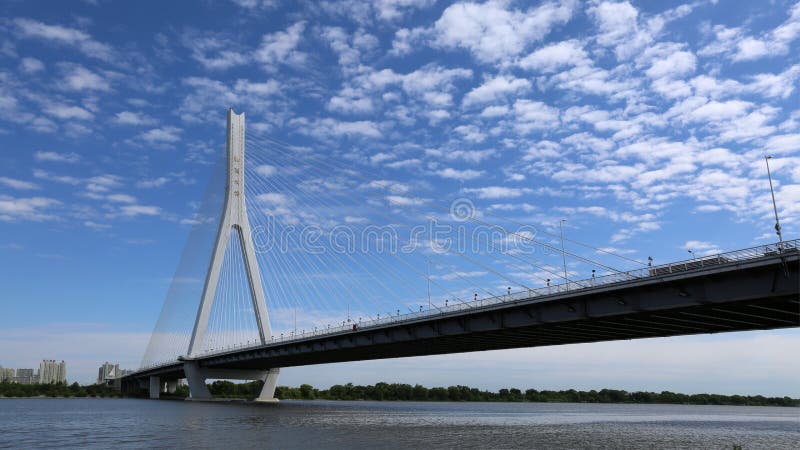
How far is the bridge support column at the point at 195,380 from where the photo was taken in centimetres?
9081

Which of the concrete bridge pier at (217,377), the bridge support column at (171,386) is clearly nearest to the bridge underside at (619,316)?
the concrete bridge pier at (217,377)

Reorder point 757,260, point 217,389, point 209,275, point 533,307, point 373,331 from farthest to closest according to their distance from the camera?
1. point 217,389
2. point 209,275
3. point 373,331
4. point 533,307
5. point 757,260

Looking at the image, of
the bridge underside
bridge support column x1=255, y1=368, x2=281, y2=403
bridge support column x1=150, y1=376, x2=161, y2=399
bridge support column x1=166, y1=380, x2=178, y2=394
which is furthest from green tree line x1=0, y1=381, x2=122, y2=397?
the bridge underside

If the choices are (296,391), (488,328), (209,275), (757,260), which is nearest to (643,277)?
(757,260)

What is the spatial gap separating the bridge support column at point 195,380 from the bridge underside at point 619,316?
32286 mm

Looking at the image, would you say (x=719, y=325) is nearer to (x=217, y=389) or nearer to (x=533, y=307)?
(x=533, y=307)

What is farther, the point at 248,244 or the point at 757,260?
the point at 248,244

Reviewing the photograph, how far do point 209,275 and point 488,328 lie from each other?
1494 inches

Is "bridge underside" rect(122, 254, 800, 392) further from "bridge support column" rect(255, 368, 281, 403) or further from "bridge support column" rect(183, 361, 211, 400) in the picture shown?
"bridge support column" rect(255, 368, 281, 403)

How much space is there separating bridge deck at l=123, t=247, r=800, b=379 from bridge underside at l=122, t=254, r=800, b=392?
5 centimetres

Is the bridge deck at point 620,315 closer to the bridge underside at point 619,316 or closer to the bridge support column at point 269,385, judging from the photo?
the bridge underside at point 619,316

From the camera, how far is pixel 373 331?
59656 millimetres

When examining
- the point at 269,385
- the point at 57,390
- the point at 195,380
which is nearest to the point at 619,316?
the point at 269,385

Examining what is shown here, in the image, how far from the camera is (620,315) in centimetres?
3659
